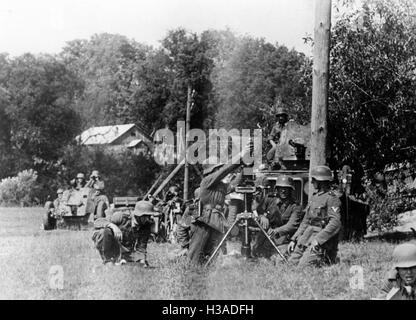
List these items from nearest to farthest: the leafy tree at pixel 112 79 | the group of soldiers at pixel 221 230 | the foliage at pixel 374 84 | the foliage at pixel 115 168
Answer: the group of soldiers at pixel 221 230
the foliage at pixel 374 84
the foliage at pixel 115 168
the leafy tree at pixel 112 79

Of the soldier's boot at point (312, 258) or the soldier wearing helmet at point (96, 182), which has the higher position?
the soldier wearing helmet at point (96, 182)

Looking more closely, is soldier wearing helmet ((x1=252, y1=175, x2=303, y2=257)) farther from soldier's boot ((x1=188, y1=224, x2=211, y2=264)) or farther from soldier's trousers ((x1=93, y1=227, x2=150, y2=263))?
soldier's trousers ((x1=93, y1=227, x2=150, y2=263))

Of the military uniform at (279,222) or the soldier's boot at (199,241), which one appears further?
the military uniform at (279,222)

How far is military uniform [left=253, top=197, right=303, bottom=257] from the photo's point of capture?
965 centimetres

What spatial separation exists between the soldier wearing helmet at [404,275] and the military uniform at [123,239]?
13.8 feet

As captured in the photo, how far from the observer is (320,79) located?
9.66 metres

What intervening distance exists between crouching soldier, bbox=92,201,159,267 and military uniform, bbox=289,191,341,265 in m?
2.31

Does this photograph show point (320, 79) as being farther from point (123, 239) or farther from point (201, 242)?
point (123, 239)

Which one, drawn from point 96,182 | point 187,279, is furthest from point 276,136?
point 96,182

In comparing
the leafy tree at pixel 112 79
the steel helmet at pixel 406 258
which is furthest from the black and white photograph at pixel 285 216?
the leafy tree at pixel 112 79

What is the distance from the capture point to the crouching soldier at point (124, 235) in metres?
Answer: 9.00

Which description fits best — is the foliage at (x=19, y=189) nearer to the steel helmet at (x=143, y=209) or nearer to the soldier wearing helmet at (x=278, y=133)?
the soldier wearing helmet at (x=278, y=133)

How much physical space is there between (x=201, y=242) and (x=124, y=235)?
1257mm

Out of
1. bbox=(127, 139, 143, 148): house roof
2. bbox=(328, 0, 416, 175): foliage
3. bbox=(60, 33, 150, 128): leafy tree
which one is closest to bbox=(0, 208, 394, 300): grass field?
bbox=(328, 0, 416, 175): foliage
